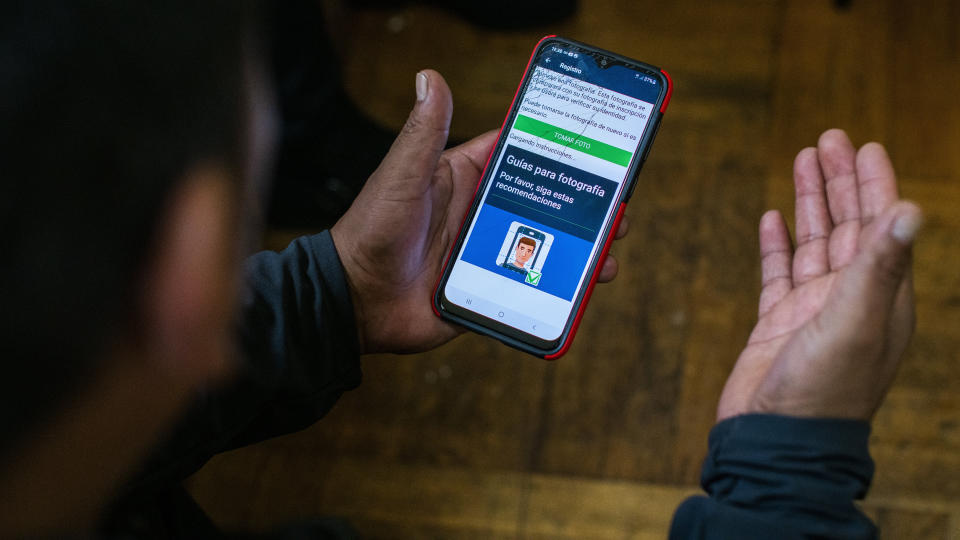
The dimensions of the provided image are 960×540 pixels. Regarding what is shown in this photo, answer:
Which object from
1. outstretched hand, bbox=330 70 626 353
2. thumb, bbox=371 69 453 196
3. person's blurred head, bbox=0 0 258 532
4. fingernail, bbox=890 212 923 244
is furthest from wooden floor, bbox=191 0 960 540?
person's blurred head, bbox=0 0 258 532

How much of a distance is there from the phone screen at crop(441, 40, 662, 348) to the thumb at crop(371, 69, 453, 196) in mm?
95

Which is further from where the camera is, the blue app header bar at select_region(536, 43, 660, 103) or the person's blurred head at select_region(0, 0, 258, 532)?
the blue app header bar at select_region(536, 43, 660, 103)

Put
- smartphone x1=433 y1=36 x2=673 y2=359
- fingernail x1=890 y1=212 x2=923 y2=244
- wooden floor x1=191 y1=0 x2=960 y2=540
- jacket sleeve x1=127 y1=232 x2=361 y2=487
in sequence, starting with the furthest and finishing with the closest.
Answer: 1. wooden floor x1=191 y1=0 x2=960 y2=540
2. smartphone x1=433 y1=36 x2=673 y2=359
3. jacket sleeve x1=127 y1=232 x2=361 y2=487
4. fingernail x1=890 y1=212 x2=923 y2=244

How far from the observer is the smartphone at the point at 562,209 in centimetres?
75

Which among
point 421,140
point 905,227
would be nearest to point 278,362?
point 421,140

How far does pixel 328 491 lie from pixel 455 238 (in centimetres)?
48

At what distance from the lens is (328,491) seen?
3.43ft

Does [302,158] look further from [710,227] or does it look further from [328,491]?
[710,227]

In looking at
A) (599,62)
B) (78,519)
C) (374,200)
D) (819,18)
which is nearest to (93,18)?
(78,519)

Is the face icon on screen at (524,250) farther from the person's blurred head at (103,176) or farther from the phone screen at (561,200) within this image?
the person's blurred head at (103,176)

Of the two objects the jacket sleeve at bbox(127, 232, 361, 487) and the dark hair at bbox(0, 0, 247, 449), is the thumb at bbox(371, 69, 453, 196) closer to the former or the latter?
the jacket sleeve at bbox(127, 232, 361, 487)

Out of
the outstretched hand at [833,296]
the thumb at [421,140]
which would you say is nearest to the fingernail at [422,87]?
the thumb at [421,140]

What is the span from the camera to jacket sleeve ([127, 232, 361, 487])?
0.64 meters

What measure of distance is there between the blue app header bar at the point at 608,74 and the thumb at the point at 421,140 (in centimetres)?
14
